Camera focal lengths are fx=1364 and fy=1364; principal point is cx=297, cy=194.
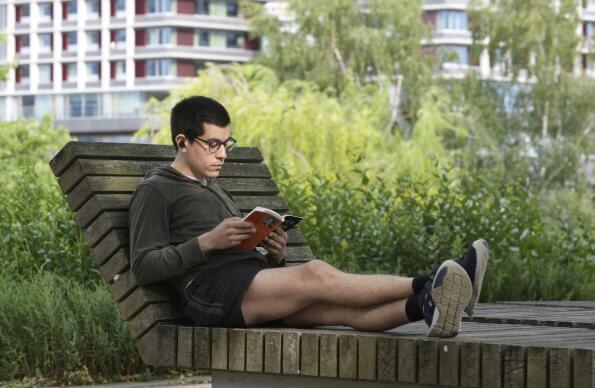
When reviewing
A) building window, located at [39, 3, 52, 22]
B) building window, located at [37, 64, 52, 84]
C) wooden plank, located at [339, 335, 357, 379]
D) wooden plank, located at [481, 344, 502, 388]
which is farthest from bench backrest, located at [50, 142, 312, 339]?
building window, located at [39, 3, 52, 22]

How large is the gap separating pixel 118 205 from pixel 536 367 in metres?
2.08

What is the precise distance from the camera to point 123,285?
5.17 meters

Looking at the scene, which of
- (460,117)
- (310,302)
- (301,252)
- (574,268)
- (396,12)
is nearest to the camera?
(310,302)

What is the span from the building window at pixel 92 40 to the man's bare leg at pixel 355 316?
96.6m

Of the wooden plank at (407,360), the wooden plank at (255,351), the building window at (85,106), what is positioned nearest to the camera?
the wooden plank at (407,360)

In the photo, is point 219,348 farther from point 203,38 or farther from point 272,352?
point 203,38

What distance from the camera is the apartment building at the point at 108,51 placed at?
99.2 m

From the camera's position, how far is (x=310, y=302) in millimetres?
4785

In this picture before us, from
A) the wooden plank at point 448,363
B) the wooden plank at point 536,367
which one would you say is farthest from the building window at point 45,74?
the wooden plank at point 536,367

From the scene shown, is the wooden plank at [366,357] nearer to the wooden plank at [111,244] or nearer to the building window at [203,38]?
the wooden plank at [111,244]

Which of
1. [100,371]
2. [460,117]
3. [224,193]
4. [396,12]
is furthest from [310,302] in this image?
[396,12]

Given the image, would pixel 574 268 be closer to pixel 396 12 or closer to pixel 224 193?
pixel 224 193

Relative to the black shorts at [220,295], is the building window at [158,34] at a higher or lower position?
higher

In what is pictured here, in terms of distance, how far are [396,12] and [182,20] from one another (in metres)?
45.6
